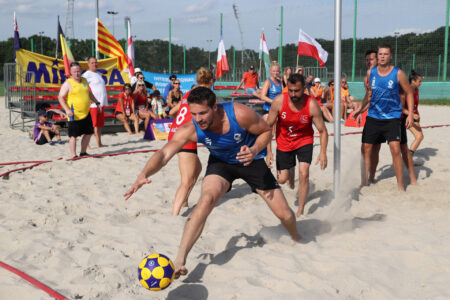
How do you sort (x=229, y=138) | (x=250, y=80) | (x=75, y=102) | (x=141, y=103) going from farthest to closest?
(x=250, y=80) < (x=141, y=103) < (x=75, y=102) < (x=229, y=138)

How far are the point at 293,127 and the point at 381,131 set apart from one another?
1.45 meters

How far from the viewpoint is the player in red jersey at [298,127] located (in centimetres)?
454

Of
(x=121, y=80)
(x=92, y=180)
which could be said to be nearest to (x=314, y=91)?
(x=121, y=80)

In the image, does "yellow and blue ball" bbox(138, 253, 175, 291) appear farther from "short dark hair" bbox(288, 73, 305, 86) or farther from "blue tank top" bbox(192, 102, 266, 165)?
"short dark hair" bbox(288, 73, 305, 86)

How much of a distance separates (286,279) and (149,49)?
23842 millimetres

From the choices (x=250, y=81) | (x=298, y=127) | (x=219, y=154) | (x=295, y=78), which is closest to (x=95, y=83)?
(x=298, y=127)

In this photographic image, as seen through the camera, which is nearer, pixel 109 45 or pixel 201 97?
pixel 201 97

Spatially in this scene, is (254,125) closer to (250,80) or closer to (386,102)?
(386,102)

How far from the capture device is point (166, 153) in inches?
124

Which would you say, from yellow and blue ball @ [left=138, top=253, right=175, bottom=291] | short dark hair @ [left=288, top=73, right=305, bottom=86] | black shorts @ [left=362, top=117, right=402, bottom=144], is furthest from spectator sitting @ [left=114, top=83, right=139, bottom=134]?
yellow and blue ball @ [left=138, top=253, right=175, bottom=291]

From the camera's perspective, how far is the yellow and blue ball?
2783 mm

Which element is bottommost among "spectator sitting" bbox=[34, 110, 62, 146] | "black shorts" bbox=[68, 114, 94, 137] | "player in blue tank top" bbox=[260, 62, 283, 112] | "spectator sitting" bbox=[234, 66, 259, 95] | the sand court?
the sand court

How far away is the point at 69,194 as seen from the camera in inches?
Result: 212

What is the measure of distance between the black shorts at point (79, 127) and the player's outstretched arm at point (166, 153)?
15.8 ft
